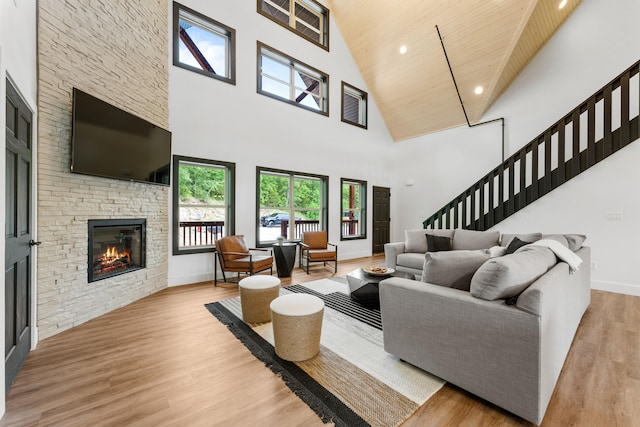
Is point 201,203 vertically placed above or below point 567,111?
below

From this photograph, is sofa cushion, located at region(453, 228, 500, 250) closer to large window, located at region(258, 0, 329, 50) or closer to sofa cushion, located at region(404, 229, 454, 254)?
sofa cushion, located at region(404, 229, 454, 254)

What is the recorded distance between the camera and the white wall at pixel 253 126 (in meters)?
4.40

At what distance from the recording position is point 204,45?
4875mm

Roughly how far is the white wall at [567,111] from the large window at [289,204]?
11.3 feet

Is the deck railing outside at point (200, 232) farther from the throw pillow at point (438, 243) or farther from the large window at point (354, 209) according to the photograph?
the throw pillow at point (438, 243)

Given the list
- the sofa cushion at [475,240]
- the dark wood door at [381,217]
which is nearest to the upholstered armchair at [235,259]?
the sofa cushion at [475,240]

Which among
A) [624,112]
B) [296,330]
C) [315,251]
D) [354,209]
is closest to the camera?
[296,330]

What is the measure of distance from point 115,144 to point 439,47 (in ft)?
20.0

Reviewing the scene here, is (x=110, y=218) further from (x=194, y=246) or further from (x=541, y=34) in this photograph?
(x=541, y=34)

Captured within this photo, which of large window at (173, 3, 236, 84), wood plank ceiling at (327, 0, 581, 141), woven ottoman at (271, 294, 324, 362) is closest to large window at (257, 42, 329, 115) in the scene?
large window at (173, 3, 236, 84)

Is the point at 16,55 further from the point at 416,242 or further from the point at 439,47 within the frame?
the point at 439,47

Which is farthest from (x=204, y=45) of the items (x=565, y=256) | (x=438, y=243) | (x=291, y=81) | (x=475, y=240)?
(x=565, y=256)

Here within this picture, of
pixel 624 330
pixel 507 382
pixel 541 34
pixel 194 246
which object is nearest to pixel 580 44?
pixel 541 34

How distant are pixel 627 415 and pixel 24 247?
14.3 feet
